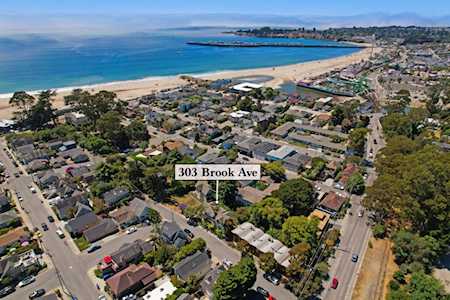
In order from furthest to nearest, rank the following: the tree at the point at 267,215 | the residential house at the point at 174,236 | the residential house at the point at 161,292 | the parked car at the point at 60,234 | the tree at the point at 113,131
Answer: the tree at the point at 113,131
the parked car at the point at 60,234
the tree at the point at 267,215
the residential house at the point at 174,236
the residential house at the point at 161,292

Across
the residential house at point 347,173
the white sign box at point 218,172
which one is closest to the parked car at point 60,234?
the white sign box at point 218,172

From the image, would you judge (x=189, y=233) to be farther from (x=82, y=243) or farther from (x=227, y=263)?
(x=82, y=243)

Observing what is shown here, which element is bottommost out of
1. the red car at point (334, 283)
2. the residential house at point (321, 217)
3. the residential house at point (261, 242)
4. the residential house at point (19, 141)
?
the red car at point (334, 283)

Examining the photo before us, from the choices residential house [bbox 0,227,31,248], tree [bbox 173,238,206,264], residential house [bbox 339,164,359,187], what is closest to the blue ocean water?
residential house [bbox 0,227,31,248]

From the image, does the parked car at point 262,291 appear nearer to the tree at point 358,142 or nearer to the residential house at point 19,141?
the tree at point 358,142

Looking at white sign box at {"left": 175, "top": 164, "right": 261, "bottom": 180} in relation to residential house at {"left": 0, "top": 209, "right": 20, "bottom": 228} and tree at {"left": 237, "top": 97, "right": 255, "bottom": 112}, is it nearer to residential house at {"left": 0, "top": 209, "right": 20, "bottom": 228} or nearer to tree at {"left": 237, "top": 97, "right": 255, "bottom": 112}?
residential house at {"left": 0, "top": 209, "right": 20, "bottom": 228}

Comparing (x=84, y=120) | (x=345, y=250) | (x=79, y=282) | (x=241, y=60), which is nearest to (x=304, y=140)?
(x=345, y=250)

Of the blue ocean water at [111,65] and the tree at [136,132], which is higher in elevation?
the blue ocean water at [111,65]
